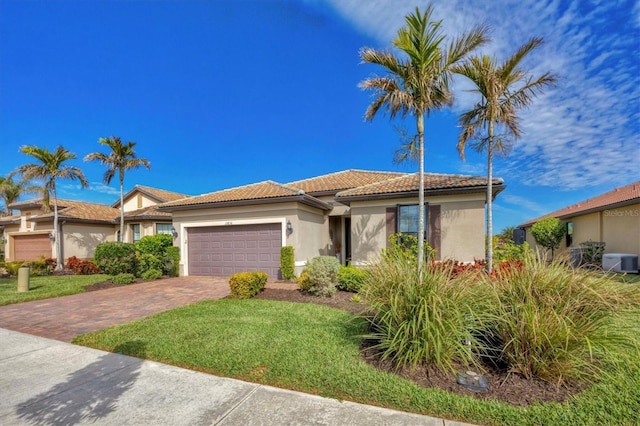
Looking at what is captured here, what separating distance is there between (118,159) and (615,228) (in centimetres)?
3012

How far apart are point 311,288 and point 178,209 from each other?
9190 millimetres

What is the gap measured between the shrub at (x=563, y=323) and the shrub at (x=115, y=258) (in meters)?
15.6

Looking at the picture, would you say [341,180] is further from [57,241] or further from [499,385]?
[57,241]

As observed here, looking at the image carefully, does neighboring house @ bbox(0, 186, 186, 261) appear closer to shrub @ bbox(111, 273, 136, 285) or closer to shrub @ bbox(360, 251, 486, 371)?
shrub @ bbox(111, 273, 136, 285)

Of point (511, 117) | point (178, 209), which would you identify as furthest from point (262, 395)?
point (178, 209)

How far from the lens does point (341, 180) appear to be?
17.7 meters

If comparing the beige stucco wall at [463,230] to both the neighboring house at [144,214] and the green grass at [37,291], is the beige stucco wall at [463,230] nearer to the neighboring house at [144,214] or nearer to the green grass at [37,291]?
the green grass at [37,291]

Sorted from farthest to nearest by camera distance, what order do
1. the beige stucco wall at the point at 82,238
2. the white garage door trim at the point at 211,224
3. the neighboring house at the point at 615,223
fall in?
the beige stucco wall at the point at 82,238 < the neighboring house at the point at 615,223 < the white garage door trim at the point at 211,224

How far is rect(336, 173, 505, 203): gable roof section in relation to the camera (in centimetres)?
1050

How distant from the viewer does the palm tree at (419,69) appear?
305 inches

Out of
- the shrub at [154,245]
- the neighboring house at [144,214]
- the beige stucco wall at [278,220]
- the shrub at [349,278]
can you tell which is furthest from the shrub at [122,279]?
the shrub at [349,278]

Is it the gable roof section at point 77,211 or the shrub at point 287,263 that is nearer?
the shrub at point 287,263

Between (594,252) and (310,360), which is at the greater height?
(594,252)

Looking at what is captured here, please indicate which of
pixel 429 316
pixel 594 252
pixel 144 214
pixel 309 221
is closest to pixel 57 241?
pixel 144 214
